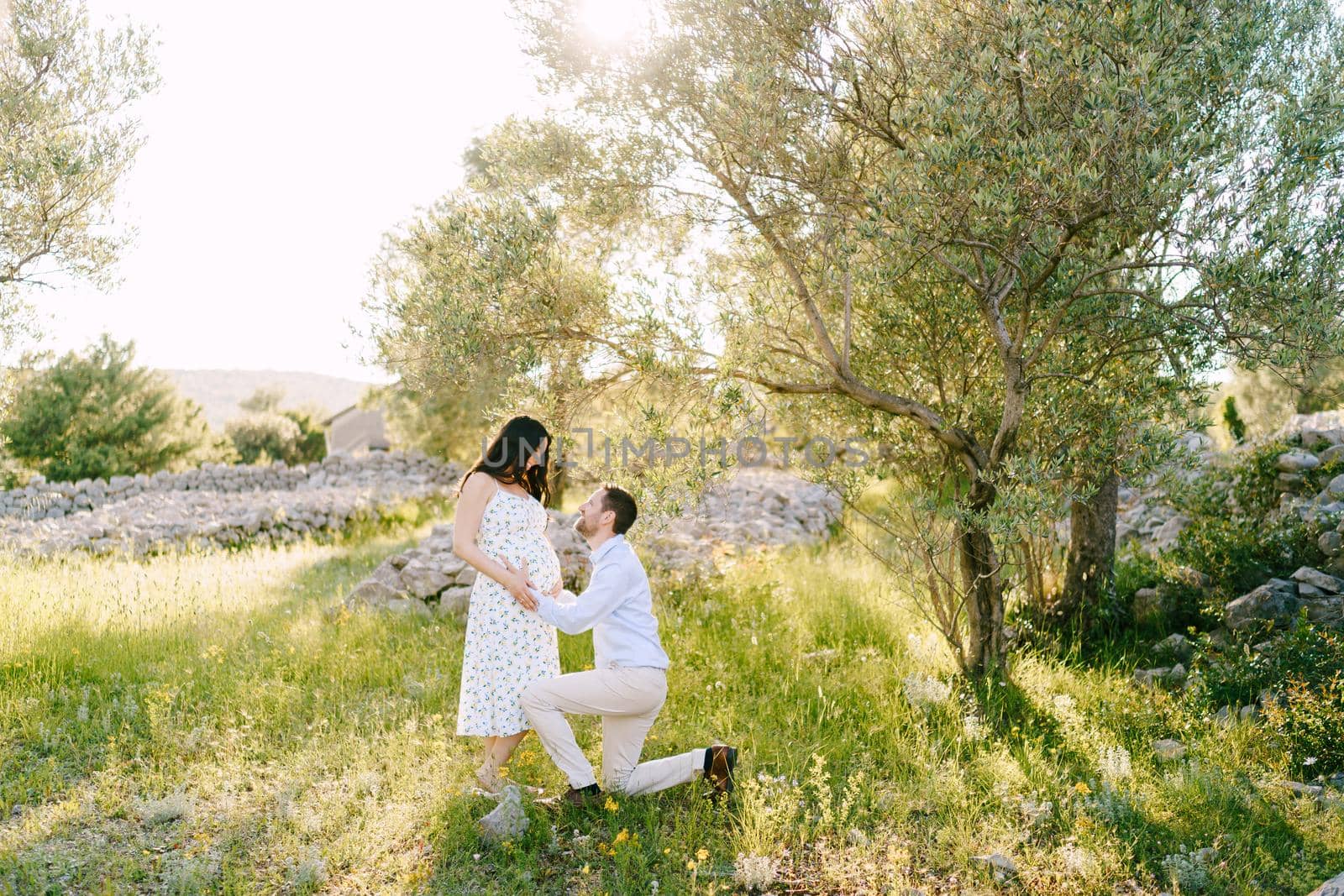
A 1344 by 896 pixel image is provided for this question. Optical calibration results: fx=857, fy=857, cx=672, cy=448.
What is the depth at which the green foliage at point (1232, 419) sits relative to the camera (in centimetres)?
2133

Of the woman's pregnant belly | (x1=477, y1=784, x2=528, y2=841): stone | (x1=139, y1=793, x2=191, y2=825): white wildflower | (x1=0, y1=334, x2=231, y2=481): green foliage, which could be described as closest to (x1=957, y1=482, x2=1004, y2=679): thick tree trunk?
the woman's pregnant belly

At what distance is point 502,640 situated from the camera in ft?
17.7

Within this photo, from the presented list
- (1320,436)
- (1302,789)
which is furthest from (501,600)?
(1320,436)

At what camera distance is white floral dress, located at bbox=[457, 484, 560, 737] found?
5355mm

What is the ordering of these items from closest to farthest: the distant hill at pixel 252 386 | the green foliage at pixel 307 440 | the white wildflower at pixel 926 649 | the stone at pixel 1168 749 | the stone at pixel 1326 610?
1. the stone at pixel 1168 749
2. the stone at pixel 1326 610
3. the white wildflower at pixel 926 649
4. the green foliage at pixel 307 440
5. the distant hill at pixel 252 386

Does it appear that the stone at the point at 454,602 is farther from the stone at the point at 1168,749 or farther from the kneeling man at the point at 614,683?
the stone at the point at 1168,749

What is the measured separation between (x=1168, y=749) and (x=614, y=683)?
4.03 metres

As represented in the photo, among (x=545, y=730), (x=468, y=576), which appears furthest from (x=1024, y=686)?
(x=468, y=576)

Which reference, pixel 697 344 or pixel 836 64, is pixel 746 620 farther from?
pixel 836 64

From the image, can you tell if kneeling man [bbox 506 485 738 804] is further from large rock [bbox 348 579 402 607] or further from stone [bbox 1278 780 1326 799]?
large rock [bbox 348 579 402 607]

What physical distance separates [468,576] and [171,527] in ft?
25.2

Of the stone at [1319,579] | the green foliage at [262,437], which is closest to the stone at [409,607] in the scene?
the stone at [1319,579]

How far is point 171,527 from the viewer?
14258 mm

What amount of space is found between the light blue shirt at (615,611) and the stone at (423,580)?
4579mm
